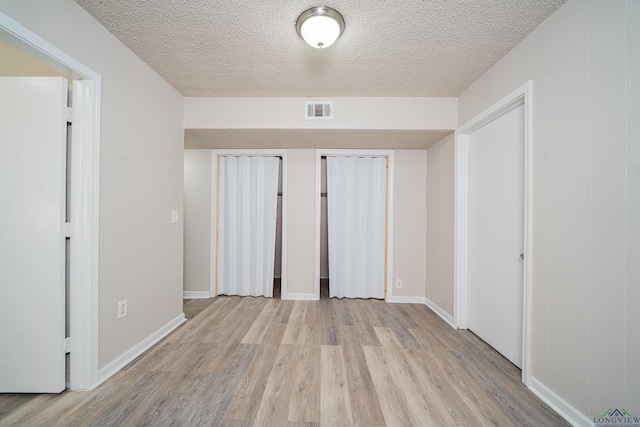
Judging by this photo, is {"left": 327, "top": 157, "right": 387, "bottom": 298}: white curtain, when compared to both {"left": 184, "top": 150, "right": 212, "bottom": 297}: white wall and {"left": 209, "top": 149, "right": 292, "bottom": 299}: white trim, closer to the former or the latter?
{"left": 209, "top": 149, "right": 292, "bottom": 299}: white trim

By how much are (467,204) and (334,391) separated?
2156 mm

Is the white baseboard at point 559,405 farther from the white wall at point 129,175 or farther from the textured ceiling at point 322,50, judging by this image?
the white wall at point 129,175

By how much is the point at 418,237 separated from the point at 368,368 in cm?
200

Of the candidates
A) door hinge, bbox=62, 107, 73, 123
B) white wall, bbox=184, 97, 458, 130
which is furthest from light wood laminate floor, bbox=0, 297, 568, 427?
white wall, bbox=184, 97, 458, 130

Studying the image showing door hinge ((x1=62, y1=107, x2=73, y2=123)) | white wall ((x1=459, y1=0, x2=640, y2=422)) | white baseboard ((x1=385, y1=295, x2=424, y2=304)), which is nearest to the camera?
white wall ((x1=459, y1=0, x2=640, y2=422))

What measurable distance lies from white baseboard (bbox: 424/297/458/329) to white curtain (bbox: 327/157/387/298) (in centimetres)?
60

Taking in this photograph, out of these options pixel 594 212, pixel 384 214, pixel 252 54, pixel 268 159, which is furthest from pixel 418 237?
pixel 252 54

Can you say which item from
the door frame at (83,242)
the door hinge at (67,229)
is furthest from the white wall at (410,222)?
the door hinge at (67,229)

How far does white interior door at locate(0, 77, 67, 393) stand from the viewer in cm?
146

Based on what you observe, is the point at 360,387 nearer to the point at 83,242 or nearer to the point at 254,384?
the point at 254,384

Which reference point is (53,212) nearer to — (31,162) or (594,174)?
(31,162)

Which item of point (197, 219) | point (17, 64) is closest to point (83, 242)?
point (17, 64)

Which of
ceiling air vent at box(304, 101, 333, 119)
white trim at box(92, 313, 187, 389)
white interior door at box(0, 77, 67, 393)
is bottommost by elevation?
white trim at box(92, 313, 187, 389)

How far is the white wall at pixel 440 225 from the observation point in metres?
2.65
